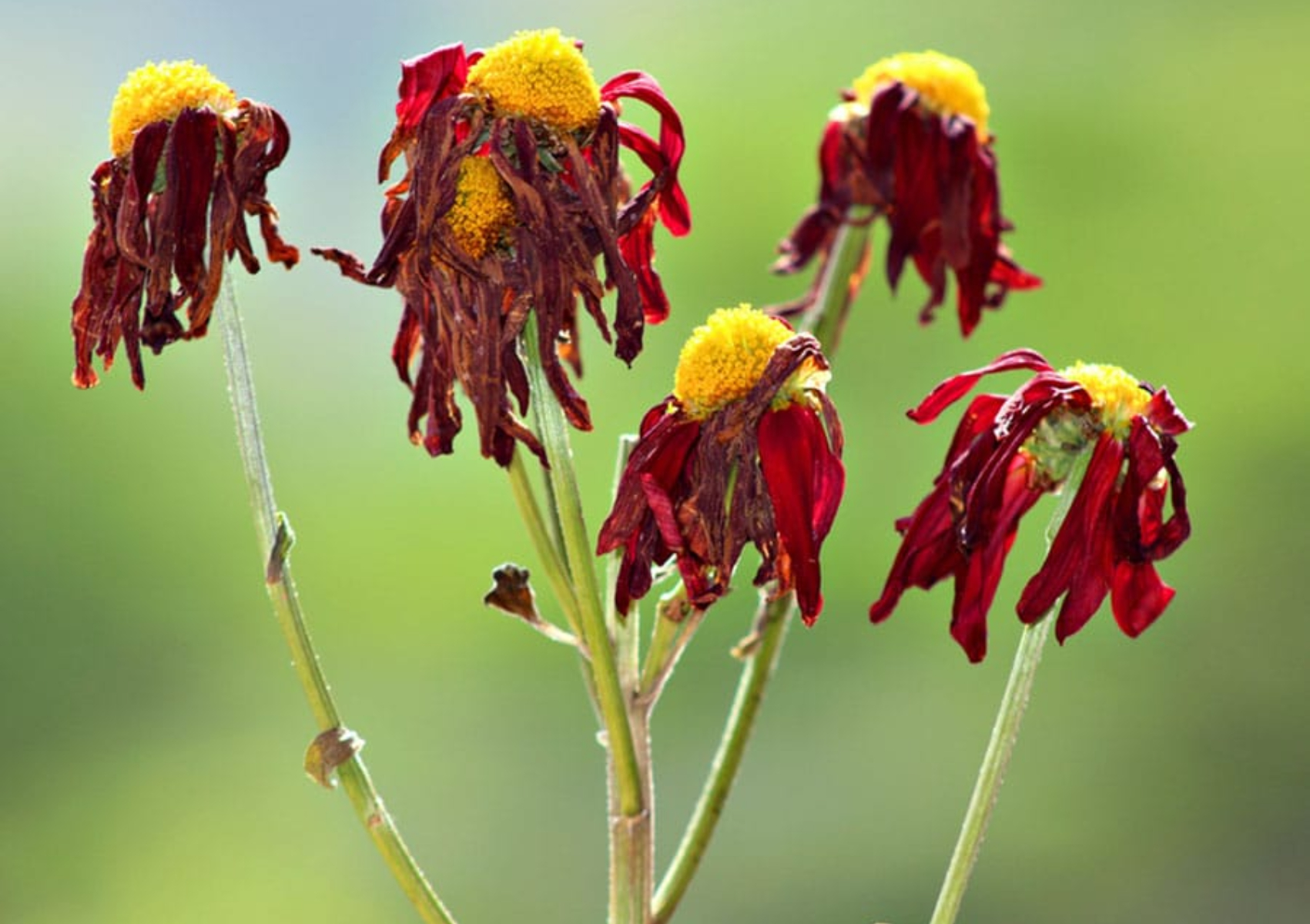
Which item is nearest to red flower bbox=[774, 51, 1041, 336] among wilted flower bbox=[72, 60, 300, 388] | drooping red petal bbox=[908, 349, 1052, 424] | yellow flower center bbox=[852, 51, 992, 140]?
yellow flower center bbox=[852, 51, 992, 140]

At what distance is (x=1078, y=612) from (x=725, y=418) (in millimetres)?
109

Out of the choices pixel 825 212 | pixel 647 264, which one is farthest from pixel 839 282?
pixel 647 264

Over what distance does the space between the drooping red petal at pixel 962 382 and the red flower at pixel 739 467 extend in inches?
1.6

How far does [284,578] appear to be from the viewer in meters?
0.45

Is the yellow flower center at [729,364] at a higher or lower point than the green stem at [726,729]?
higher

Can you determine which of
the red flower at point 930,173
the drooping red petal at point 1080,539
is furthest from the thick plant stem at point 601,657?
the red flower at point 930,173

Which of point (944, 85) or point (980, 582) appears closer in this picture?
point (980, 582)

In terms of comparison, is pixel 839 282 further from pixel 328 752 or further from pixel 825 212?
pixel 328 752

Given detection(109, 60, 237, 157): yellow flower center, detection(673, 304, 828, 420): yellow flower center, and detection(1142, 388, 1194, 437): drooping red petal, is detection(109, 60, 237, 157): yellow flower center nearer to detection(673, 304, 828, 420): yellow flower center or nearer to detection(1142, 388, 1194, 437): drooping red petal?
detection(673, 304, 828, 420): yellow flower center

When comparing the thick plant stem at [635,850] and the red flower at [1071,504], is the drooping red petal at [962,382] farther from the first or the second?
the thick plant stem at [635,850]

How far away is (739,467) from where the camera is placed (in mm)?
431

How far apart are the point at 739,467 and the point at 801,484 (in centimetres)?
2

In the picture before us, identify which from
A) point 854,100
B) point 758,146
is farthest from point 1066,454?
point 758,146

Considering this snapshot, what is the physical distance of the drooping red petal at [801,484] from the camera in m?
0.43
